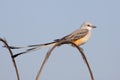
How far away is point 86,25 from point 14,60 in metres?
4.49

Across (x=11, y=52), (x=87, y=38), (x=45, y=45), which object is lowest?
(x=87, y=38)

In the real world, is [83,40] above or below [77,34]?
below

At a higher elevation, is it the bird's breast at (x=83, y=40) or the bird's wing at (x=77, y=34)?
the bird's wing at (x=77, y=34)

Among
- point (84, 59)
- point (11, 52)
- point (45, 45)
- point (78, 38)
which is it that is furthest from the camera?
point (78, 38)

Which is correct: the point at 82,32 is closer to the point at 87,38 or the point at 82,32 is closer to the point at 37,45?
the point at 87,38

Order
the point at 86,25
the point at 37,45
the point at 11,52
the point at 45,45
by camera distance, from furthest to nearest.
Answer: the point at 86,25 → the point at 45,45 → the point at 37,45 → the point at 11,52

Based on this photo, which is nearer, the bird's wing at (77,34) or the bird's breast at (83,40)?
the bird's wing at (77,34)

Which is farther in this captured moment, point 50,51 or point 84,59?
point 84,59

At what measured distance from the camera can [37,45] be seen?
394 centimetres

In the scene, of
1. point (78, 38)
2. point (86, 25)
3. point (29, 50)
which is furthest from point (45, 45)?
point (86, 25)

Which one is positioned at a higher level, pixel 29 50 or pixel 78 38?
pixel 29 50

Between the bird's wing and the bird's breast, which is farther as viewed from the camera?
the bird's breast

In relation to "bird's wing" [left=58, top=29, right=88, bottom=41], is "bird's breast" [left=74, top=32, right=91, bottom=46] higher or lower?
lower

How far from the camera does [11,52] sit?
3.22 m
